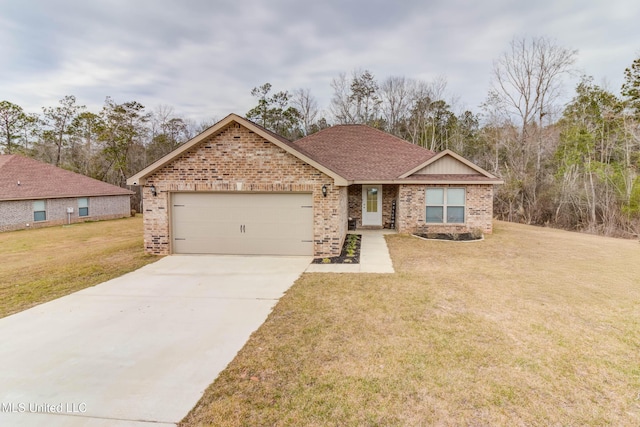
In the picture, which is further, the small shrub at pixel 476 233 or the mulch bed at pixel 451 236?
the small shrub at pixel 476 233

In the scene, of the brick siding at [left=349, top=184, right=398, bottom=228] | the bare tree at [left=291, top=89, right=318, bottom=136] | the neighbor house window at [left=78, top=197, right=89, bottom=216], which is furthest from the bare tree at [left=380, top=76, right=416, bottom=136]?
the neighbor house window at [left=78, top=197, right=89, bottom=216]

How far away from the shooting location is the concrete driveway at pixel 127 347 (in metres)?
3.22

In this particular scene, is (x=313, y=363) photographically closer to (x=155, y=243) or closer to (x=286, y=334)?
(x=286, y=334)

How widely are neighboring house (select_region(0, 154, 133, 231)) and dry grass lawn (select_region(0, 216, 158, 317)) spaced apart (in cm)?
214

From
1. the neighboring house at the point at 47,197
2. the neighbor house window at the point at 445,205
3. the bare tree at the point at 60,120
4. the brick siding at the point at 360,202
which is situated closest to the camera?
the neighbor house window at the point at 445,205

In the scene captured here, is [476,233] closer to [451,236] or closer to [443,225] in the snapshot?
[451,236]

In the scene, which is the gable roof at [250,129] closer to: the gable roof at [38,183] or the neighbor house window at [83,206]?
the gable roof at [38,183]

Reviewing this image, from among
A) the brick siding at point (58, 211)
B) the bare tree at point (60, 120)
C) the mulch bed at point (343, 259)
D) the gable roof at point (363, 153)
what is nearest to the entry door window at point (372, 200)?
the gable roof at point (363, 153)

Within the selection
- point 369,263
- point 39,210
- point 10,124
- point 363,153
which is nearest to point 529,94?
point 363,153

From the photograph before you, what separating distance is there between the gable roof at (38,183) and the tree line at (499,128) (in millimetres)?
8329

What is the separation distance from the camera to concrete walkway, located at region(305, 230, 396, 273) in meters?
8.46

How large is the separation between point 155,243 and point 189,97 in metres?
23.8

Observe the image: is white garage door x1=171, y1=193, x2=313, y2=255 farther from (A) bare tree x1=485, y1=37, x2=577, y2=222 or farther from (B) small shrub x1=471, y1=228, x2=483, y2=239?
(A) bare tree x1=485, y1=37, x2=577, y2=222

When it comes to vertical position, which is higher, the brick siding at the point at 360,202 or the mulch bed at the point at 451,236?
the brick siding at the point at 360,202
